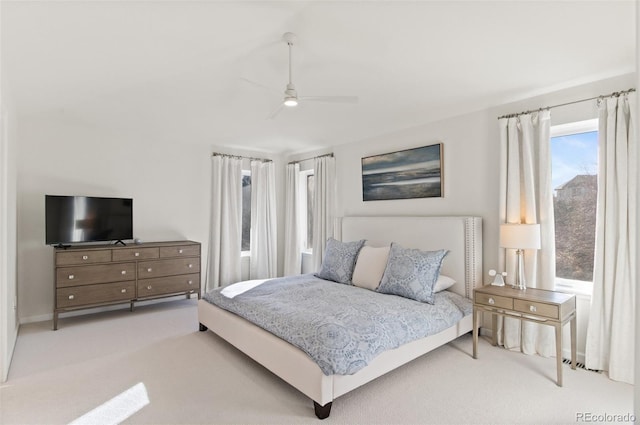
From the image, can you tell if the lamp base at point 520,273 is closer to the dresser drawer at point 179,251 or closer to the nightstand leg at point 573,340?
the nightstand leg at point 573,340

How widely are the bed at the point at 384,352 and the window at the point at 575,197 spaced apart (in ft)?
2.37

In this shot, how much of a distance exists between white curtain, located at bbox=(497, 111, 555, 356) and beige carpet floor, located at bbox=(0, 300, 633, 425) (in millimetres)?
207

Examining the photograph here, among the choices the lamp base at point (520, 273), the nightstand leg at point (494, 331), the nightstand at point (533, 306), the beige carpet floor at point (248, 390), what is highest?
A: the lamp base at point (520, 273)

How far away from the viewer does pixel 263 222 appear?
19.5 feet

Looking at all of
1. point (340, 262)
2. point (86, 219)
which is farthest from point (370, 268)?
point (86, 219)

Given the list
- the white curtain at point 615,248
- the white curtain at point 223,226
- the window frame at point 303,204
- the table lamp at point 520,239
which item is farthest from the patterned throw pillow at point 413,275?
the white curtain at point 223,226

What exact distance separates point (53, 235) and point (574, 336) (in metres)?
5.38

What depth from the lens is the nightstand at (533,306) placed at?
2.62m

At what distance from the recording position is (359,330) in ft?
7.97

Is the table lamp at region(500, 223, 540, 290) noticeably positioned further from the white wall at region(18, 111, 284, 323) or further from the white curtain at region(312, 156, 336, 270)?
the white wall at region(18, 111, 284, 323)

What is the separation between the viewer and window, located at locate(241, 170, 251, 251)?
5926 millimetres

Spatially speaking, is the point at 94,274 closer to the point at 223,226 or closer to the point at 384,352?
the point at 223,226

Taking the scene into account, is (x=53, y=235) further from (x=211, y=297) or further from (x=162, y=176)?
(x=211, y=297)

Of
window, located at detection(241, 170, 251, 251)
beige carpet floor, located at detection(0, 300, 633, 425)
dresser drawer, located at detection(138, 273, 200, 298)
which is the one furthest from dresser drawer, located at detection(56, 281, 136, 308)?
Result: window, located at detection(241, 170, 251, 251)
